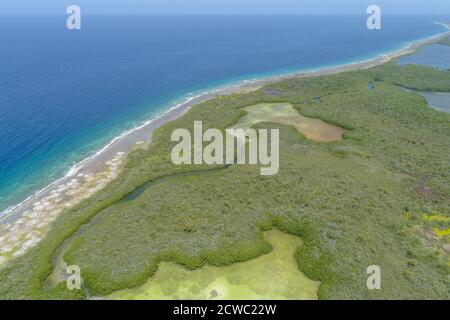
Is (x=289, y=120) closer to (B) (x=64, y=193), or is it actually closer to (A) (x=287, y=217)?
(A) (x=287, y=217)

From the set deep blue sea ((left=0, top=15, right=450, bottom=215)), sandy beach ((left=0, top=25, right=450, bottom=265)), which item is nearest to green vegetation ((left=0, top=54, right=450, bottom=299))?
sandy beach ((left=0, top=25, right=450, bottom=265))

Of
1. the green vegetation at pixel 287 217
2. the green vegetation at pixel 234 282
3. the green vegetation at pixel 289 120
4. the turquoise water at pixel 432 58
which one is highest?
the turquoise water at pixel 432 58

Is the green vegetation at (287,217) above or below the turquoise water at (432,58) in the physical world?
below

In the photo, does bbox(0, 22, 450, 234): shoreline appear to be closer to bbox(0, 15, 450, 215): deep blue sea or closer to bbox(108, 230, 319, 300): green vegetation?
bbox(0, 15, 450, 215): deep blue sea

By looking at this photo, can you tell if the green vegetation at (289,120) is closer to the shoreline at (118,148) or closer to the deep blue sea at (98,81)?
the shoreline at (118,148)

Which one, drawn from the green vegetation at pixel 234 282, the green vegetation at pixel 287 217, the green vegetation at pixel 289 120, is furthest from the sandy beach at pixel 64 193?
the green vegetation at pixel 289 120
